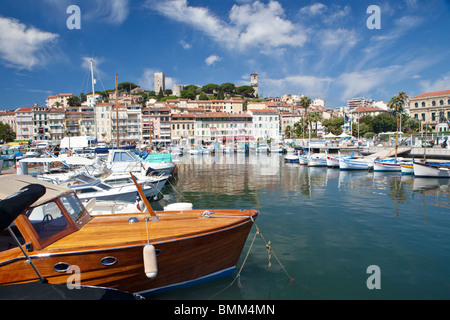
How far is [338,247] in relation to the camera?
9.95 m

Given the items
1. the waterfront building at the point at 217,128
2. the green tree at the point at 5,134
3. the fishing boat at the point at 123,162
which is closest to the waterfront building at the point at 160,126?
the waterfront building at the point at 217,128

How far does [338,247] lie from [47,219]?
8.92 m

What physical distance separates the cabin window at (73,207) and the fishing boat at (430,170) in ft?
95.7

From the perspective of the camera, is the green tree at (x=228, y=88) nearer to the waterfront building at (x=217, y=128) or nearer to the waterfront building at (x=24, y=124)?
the waterfront building at (x=217, y=128)

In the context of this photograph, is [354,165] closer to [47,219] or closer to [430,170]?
[430,170]

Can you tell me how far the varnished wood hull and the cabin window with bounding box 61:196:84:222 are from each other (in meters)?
0.40

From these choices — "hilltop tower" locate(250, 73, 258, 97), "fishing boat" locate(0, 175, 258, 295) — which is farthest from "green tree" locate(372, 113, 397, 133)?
"hilltop tower" locate(250, 73, 258, 97)

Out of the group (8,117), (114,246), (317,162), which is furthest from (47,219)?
(8,117)

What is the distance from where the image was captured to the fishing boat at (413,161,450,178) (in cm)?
2602

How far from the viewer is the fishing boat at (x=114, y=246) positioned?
Answer: 552cm

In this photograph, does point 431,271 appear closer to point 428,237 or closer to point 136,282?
point 428,237

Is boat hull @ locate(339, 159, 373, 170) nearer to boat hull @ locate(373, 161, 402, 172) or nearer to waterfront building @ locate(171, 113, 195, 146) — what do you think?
boat hull @ locate(373, 161, 402, 172)

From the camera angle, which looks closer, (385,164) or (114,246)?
(114,246)

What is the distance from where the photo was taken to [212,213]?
779cm
